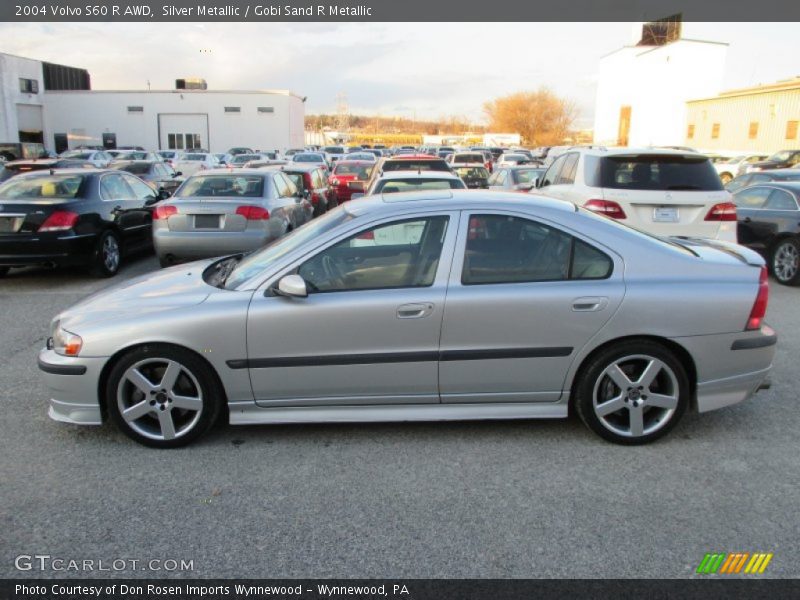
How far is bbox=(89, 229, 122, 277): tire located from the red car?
634cm

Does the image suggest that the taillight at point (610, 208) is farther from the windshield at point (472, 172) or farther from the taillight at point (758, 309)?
the windshield at point (472, 172)

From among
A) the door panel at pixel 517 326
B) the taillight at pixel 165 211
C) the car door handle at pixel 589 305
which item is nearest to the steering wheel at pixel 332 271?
the door panel at pixel 517 326

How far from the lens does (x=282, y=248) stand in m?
4.40

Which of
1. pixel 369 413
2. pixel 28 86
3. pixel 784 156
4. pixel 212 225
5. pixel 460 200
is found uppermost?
pixel 28 86

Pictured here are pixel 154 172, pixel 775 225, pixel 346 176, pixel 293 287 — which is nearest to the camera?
pixel 293 287

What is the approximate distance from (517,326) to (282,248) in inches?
66.5

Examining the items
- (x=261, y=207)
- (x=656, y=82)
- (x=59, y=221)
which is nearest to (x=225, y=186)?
(x=261, y=207)

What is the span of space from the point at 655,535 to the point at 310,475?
1.80m

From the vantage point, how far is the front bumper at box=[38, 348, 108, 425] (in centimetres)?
384

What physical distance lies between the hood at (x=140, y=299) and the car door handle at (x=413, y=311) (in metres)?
1.19

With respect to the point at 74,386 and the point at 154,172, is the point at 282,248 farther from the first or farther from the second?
the point at 154,172

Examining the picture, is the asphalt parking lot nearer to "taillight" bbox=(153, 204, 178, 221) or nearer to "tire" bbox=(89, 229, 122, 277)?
"taillight" bbox=(153, 204, 178, 221)
